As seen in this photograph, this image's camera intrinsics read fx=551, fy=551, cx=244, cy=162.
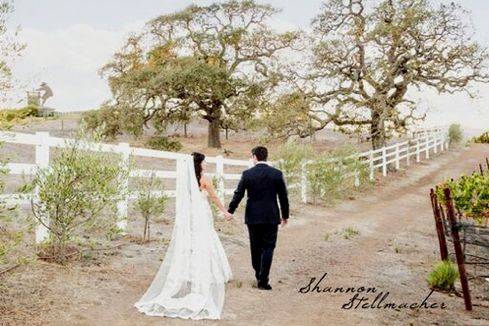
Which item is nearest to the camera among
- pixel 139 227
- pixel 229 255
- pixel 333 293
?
pixel 333 293

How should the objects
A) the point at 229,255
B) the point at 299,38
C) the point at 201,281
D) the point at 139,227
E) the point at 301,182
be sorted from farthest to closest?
1. the point at 299,38
2. the point at 301,182
3. the point at 139,227
4. the point at 229,255
5. the point at 201,281

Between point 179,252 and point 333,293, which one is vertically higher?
point 179,252

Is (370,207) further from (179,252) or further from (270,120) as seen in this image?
(179,252)

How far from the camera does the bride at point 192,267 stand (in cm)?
680

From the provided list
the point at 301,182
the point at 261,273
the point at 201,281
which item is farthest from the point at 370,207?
the point at 201,281

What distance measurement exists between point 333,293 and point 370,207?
11874 mm

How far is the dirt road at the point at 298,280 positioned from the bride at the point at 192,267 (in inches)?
9.0

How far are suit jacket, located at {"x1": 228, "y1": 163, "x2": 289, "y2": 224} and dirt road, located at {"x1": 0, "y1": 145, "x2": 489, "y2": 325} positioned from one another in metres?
1.11

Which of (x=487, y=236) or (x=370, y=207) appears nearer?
(x=487, y=236)

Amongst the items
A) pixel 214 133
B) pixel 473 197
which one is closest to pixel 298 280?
pixel 473 197

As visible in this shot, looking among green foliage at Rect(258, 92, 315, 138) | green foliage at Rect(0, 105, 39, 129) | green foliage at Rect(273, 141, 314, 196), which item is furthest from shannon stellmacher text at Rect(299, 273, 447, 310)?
green foliage at Rect(258, 92, 315, 138)

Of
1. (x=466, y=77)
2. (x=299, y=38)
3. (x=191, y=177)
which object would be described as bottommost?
(x=191, y=177)

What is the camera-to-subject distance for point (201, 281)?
712 centimetres

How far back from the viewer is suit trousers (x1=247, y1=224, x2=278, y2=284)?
7.96 m
